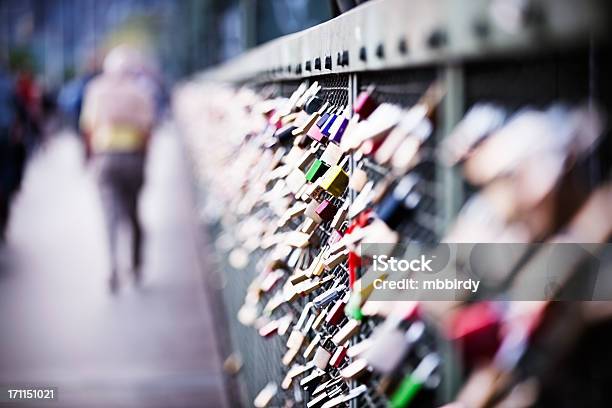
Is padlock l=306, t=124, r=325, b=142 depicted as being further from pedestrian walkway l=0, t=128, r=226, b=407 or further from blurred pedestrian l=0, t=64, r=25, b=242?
blurred pedestrian l=0, t=64, r=25, b=242

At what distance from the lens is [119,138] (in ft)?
25.8

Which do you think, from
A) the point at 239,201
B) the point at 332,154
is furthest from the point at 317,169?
the point at 239,201

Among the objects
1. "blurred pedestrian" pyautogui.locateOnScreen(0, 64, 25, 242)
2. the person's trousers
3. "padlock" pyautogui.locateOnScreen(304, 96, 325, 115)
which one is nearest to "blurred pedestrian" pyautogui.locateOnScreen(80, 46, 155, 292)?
the person's trousers

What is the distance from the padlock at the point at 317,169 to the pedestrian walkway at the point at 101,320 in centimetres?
292

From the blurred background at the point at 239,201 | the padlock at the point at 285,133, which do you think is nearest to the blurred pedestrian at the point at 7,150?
the blurred background at the point at 239,201

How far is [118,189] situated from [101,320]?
133 cm

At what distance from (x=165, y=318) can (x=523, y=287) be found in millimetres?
5991

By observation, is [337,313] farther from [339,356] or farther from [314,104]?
[314,104]

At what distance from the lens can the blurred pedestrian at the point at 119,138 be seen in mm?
7836

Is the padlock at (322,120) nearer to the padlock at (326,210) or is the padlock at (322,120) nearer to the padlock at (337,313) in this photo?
the padlock at (326,210)

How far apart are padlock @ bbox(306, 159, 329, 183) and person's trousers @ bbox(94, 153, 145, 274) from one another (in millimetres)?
5821

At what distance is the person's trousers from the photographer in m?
8.02

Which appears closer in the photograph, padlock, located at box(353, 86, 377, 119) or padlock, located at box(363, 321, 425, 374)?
padlock, located at box(363, 321, 425, 374)

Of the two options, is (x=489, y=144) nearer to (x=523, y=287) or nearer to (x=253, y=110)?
(x=523, y=287)
